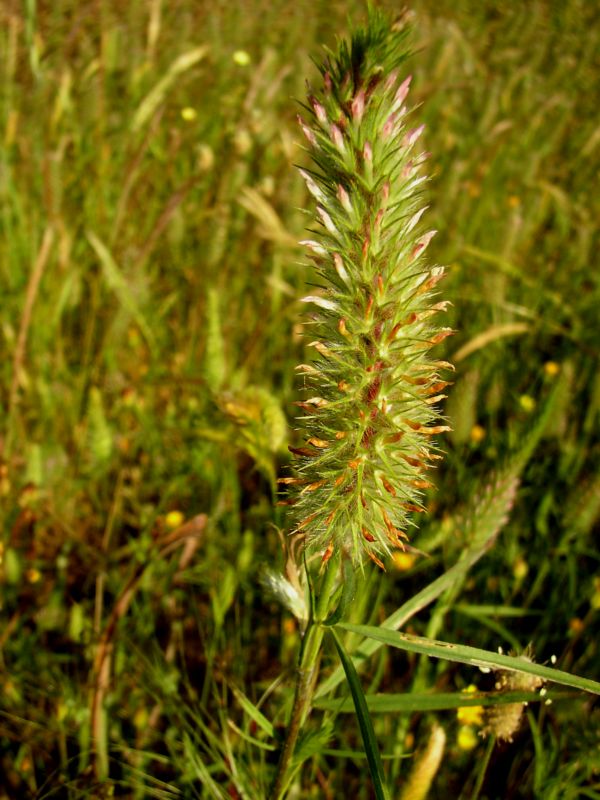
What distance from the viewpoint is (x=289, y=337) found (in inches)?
106

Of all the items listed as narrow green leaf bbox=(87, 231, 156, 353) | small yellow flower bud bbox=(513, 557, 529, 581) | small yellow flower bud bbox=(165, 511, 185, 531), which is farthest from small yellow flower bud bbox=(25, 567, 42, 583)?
small yellow flower bud bbox=(513, 557, 529, 581)

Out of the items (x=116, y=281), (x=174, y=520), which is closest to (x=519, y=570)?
(x=174, y=520)

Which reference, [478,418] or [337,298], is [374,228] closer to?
[337,298]

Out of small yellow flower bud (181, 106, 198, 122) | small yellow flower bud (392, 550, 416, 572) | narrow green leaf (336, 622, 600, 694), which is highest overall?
small yellow flower bud (181, 106, 198, 122)

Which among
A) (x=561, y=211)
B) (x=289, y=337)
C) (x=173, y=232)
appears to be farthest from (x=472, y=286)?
(x=173, y=232)

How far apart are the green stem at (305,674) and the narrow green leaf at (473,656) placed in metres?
0.05

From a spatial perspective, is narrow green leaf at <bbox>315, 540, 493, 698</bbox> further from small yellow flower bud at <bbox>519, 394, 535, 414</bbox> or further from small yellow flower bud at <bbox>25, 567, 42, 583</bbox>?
small yellow flower bud at <bbox>519, 394, 535, 414</bbox>

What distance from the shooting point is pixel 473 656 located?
74cm

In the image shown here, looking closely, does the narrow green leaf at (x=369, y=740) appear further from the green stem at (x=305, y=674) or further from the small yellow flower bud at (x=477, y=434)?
the small yellow flower bud at (x=477, y=434)

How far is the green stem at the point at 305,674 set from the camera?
83cm

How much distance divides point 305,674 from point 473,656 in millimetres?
243

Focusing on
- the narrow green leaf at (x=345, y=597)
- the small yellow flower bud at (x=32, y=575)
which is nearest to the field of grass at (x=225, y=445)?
the small yellow flower bud at (x=32, y=575)

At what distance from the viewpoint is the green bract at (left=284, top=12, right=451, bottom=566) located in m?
0.72

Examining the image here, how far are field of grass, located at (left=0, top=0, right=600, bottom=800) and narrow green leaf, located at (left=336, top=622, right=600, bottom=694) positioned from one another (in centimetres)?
16
